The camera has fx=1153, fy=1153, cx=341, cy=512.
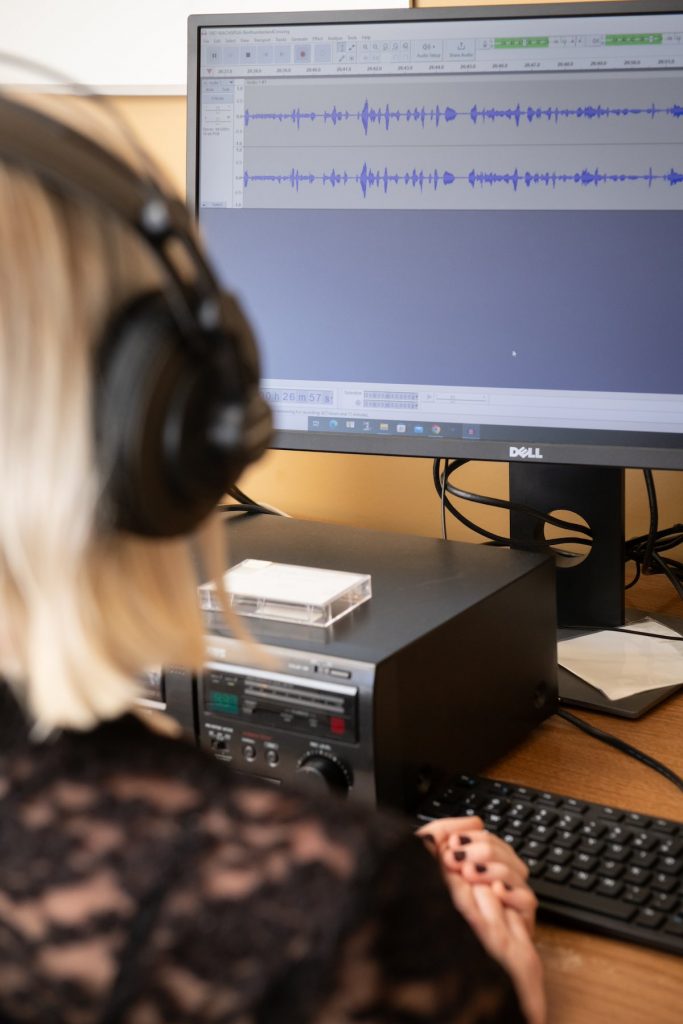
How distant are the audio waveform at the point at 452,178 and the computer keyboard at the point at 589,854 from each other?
49 centimetres

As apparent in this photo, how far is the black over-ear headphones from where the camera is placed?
16.8 inches

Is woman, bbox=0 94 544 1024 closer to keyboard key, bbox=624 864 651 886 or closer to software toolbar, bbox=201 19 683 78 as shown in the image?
keyboard key, bbox=624 864 651 886

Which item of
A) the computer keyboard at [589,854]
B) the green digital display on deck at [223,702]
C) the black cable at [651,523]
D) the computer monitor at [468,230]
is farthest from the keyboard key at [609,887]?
the black cable at [651,523]

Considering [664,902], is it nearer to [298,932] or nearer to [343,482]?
[298,932]

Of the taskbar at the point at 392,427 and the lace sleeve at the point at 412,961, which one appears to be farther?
the taskbar at the point at 392,427

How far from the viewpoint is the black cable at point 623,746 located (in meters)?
0.79

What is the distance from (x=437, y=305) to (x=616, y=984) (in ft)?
1.90

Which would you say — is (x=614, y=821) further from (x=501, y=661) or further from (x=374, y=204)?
(x=374, y=204)

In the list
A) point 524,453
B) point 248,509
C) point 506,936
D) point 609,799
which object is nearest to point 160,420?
point 506,936

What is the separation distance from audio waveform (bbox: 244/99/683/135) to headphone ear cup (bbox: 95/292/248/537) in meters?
0.58

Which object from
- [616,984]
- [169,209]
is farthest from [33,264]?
[616,984]

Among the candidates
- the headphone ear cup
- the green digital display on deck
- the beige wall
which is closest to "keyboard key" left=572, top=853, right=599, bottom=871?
the green digital display on deck

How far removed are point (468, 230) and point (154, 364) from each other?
0.60 meters

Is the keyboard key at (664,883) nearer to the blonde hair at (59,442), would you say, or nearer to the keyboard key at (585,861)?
the keyboard key at (585,861)
